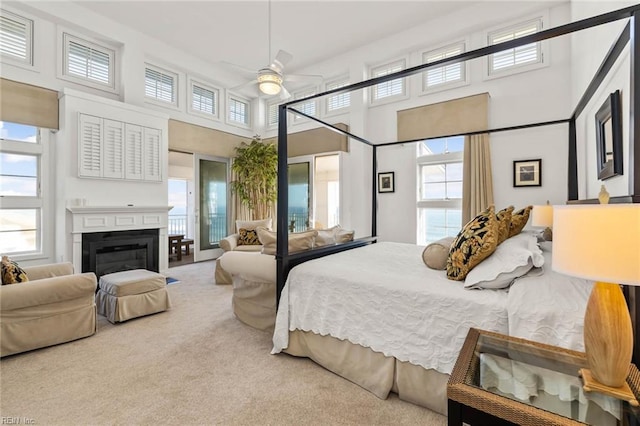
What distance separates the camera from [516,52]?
4121mm

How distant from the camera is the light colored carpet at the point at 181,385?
1649 mm

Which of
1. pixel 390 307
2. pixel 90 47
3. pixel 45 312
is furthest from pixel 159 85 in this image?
pixel 390 307

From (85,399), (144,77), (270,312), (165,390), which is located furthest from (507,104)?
(144,77)

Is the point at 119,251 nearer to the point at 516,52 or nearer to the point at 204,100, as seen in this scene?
the point at 204,100

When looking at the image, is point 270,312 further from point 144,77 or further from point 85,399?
point 144,77

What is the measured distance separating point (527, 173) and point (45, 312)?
5378mm

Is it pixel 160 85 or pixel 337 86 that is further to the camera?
pixel 337 86

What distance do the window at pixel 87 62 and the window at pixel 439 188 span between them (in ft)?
16.9

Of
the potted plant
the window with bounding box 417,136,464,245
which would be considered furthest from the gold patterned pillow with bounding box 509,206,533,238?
the potted plant

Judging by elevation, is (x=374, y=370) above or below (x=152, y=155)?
below

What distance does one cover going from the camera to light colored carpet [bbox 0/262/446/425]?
1649mm

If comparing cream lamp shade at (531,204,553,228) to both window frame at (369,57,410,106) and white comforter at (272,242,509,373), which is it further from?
window frame at (369,57,410,106)

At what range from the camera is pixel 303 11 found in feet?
14.3

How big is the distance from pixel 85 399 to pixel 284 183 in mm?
1858
